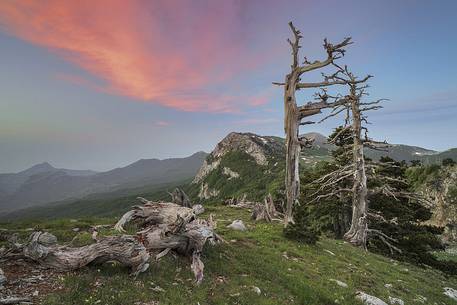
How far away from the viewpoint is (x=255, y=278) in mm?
15406

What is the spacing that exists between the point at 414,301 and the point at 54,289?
17144 millimetres

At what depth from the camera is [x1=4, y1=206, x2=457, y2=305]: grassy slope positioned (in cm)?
1161

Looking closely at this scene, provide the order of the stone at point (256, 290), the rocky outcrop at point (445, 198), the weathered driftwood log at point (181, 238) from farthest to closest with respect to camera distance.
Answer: the rocky outcrop at point (445, 198)
the weathered driftwood log at point (181, 238)
the stone at point (256, 290)

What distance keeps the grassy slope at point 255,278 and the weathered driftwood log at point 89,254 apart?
15.0 inches

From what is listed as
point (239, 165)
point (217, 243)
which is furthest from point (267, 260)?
point (239, 165)

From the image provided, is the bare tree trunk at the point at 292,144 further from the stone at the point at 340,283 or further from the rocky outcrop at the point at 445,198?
the rocky outcrop at the point at 445,198

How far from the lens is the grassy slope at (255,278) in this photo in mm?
11609

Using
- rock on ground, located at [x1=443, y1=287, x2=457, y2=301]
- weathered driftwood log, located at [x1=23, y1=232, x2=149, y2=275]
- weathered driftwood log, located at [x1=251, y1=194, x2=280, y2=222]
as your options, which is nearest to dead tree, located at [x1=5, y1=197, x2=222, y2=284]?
weathered driftwood log, located at [x1=23, y1=232, x2=149, y2=275]

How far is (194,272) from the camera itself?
1416 cm

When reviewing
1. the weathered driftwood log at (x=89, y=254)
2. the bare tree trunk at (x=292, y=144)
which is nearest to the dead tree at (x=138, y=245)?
the weathered driftwood log at (x=89, y=254)

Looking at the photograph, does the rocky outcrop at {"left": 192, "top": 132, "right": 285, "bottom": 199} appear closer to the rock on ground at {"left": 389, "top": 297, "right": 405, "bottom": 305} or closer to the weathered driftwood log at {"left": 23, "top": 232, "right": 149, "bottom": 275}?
the rock on ground at {"left": 389, "top": 297, "right": 405, "bottom": 305}

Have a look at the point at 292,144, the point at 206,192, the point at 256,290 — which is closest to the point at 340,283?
the point at 256,290

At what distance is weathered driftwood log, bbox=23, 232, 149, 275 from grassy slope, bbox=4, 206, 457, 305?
38cm

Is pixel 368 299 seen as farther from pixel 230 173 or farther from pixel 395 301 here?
pixel 230 173
